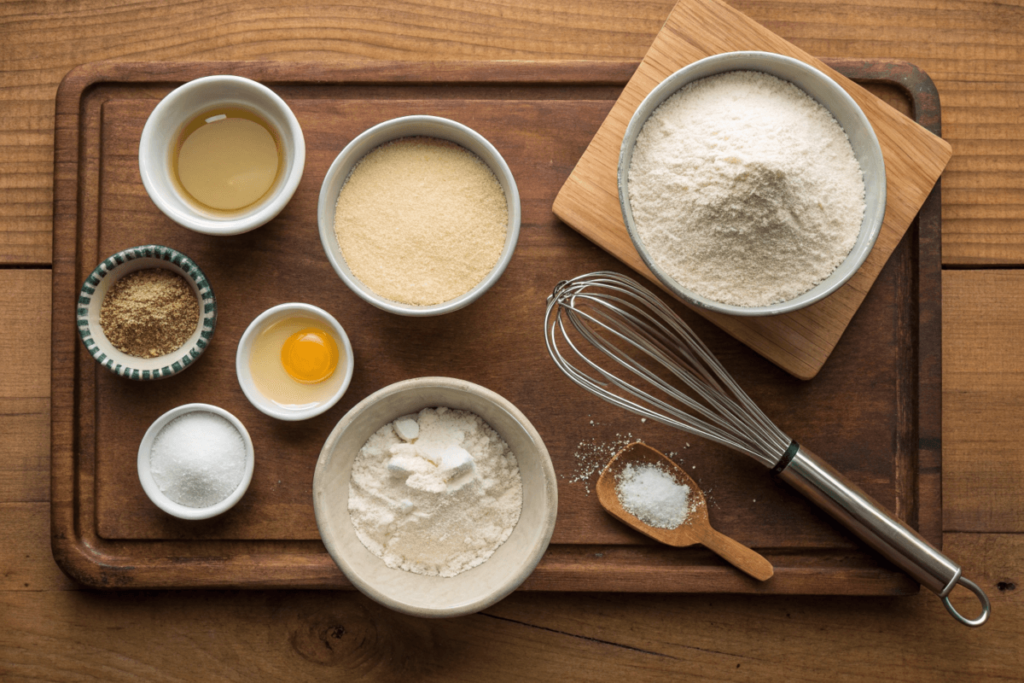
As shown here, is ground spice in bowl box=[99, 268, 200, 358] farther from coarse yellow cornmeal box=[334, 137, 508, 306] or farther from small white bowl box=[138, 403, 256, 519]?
coarse yellow cornmeal box=[334, 137, 508, 306]

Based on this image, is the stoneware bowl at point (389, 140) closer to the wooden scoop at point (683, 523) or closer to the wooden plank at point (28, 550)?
the wooden scoop at point (683, 523)

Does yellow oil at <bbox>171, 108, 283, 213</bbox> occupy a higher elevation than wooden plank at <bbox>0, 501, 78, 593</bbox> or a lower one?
higher

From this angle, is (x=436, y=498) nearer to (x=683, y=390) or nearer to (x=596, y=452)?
(x=596, y=452)

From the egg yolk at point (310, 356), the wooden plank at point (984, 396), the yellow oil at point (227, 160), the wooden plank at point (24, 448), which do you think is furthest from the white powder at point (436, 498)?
the wooden plank at point (984, 396)

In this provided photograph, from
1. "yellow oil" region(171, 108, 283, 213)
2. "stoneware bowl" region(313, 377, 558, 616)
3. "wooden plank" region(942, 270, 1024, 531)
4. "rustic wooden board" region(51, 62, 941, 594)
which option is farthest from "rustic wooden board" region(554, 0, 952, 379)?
"yellow oil" region(171, 108, 283, 213)

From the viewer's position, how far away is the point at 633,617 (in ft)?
2.79

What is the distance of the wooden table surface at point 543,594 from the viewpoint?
0.85 metres

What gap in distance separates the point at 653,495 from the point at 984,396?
18.9 inches

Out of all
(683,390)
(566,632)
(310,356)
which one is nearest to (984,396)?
(683,390)

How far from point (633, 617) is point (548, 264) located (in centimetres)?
48

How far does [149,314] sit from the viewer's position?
2.56ft

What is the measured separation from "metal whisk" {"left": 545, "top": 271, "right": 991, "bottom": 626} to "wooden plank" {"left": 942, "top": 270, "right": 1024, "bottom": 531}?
5.1 inches

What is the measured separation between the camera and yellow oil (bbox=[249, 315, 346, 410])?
2.64 ft

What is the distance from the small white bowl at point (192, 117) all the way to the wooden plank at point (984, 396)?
2.88 ft
